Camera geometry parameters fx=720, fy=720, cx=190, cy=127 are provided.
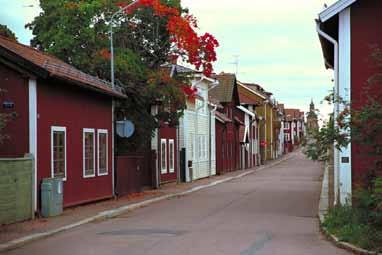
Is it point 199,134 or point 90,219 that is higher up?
point 199,134

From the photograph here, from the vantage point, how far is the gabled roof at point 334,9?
59.0 feet

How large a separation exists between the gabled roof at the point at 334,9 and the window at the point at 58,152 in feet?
27.0

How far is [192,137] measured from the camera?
44.1m

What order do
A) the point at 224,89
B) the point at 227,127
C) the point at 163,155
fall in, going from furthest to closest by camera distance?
the point at 224,89
the point at 227,127
the point at 163,155

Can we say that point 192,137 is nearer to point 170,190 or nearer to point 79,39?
point 170,190

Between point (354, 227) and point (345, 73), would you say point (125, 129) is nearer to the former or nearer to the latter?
point (345, 73)

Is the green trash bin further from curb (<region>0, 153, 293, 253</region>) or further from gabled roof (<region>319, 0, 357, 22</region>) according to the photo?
gabled roof (<region>319, 0, 357, 22</region>)

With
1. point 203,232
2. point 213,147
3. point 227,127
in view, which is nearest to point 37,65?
point 203,232

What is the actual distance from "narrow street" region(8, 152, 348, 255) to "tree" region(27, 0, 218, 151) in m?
6.10

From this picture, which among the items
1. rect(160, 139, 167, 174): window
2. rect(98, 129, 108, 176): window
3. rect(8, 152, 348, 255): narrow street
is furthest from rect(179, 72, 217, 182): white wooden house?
rect(8, 152, 348, 255): narrow street

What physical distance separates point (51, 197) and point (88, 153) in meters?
4.88

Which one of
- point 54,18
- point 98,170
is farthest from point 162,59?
point 98,170

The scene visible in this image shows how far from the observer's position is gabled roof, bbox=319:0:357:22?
59.0 feet

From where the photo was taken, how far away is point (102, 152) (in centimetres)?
2573
